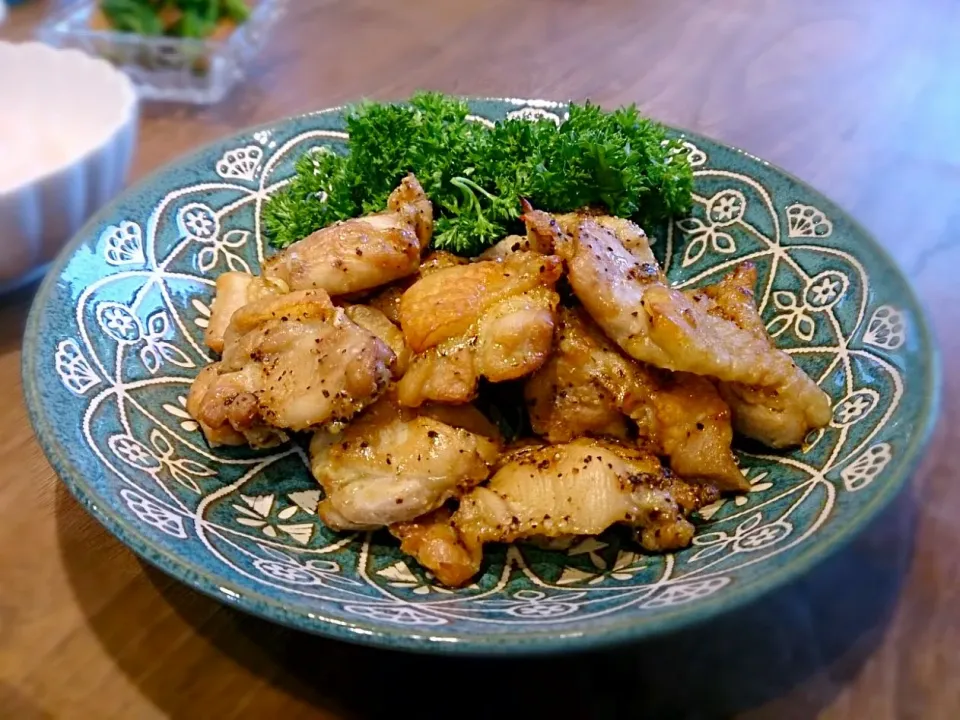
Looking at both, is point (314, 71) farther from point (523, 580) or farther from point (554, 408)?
point (523, 580)

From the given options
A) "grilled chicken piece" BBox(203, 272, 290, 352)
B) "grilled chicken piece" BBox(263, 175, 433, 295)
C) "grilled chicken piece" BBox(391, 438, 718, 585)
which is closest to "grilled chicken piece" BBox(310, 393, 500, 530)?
"grilled chicken piece" BBox(391, 438, 718, 585)

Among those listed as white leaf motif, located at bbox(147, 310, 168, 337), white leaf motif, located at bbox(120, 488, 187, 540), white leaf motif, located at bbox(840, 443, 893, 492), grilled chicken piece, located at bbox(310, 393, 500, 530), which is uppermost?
white leaf motif, located at bbox(840, 443, 893, 492)

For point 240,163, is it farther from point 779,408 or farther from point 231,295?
point 779,408

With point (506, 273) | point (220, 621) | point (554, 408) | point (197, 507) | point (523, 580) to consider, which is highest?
point (506, 273)

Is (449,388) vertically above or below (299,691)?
above

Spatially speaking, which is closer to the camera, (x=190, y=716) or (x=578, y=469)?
(x=190, y=716)

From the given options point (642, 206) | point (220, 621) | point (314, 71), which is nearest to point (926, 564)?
point (642, 206)

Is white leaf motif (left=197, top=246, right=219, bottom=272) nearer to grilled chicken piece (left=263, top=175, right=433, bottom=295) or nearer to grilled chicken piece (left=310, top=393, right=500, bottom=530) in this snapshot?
grilled chicken piece (left=263, top=175, right=433, bottom=295)
